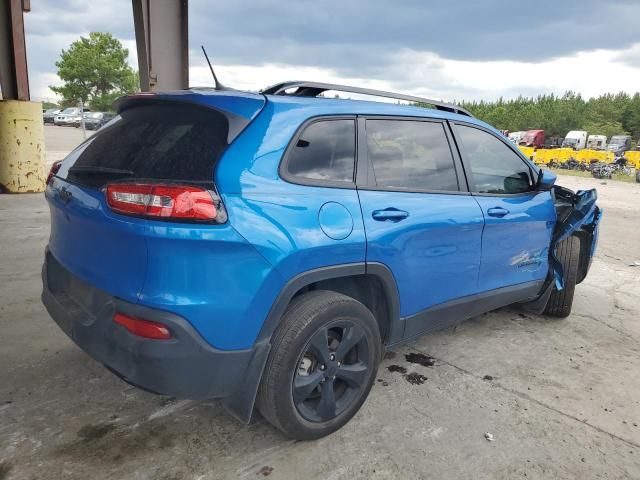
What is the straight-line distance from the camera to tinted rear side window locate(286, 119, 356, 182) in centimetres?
237

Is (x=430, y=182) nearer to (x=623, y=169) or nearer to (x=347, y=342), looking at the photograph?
(x=347, y=342)

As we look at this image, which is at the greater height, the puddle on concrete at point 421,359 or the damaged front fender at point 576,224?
the damaged front fender at point 576,224

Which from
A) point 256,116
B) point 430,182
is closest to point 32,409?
point 256,116

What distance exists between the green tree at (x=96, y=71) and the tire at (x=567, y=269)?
5897 centimetres

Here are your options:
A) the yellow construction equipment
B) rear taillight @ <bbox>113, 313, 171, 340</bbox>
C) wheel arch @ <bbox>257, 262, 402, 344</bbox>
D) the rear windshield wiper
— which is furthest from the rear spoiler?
the yellow construction equipment

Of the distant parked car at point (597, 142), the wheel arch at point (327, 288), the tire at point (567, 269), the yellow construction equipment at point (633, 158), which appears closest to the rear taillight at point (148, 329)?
the wheel arch at point (327, 288)

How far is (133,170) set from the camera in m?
2.20

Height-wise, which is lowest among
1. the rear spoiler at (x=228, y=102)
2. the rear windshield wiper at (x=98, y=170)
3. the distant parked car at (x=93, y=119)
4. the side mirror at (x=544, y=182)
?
the side mirror at (x=544, y=182)

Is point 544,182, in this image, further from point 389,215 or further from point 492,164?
point 389,215

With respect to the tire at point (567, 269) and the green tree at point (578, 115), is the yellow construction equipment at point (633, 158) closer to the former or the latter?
the tire at point (567, 269)

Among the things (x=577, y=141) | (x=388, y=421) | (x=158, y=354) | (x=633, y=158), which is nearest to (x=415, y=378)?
(x=388, y=421)

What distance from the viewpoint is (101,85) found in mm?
58281

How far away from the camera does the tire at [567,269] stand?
431 centimetres

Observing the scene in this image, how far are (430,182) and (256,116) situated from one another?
1248mm
